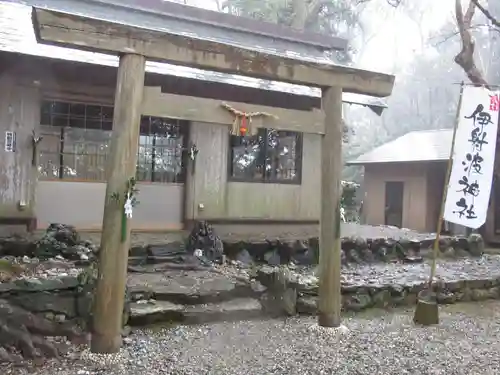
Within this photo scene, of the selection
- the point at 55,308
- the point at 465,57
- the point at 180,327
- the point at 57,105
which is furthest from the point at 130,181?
the point at 465,57

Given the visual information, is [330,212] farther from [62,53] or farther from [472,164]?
[62,53]

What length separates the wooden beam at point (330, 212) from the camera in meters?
5.06

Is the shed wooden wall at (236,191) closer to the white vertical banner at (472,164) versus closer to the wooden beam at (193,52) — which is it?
the wooden beam at (193,52)

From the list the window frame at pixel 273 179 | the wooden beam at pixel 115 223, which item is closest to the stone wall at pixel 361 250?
the window frame at pixel 273 179

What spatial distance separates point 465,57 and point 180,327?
8126mm

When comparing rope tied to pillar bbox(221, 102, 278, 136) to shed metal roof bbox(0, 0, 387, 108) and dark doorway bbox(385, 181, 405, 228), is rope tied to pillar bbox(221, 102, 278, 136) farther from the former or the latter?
dark doorway bbox(385, 181, 405, 228)

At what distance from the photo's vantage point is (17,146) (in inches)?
289

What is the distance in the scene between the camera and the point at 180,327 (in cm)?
484

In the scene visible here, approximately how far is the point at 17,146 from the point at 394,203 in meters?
12.9

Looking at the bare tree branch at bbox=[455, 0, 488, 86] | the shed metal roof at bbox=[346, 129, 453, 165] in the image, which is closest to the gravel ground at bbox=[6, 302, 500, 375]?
the bare tree branch at bbox=[455, 0, 488, 86]

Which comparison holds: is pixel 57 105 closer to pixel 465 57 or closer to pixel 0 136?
pixel 0 136

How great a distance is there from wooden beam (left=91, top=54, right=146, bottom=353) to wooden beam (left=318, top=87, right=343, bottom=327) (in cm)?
208

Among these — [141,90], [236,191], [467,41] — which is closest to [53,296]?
[141,90]

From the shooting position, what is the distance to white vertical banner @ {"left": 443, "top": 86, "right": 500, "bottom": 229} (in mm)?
6078
